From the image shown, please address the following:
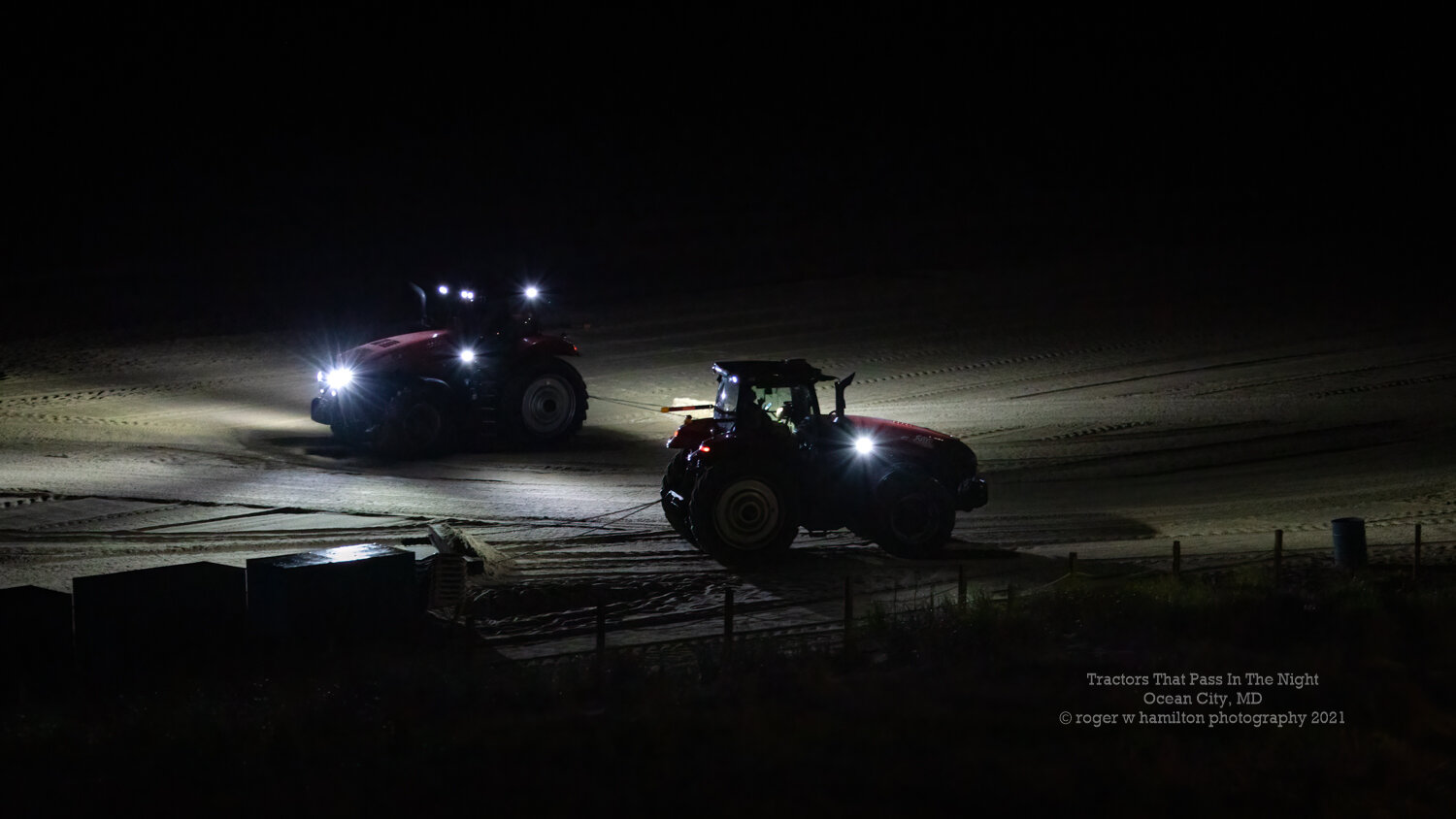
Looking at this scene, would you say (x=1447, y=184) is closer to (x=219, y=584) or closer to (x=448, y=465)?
(x=448, y=465)

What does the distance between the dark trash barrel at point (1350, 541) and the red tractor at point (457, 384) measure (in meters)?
10.0

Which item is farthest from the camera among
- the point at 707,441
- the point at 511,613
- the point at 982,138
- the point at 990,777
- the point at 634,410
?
the point at 982,138

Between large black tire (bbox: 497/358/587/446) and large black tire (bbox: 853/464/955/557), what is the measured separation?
293 inches

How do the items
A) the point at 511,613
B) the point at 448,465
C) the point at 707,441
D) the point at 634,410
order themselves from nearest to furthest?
the point at 511,613, the point at 707,441, the point at 448,465, the point at 634,410

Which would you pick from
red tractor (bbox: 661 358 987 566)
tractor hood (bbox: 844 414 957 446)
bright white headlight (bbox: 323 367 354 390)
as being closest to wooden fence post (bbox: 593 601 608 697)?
red tractor (bbox: 661 358 987 566)

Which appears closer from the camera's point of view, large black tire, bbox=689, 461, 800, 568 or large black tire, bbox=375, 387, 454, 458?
large black tire, bbox=689, 461, 800, 568

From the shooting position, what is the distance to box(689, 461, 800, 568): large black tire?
12.2 metres

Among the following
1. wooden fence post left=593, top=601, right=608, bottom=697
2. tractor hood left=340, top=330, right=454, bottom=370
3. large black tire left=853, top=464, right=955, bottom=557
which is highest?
tractor hood left=340, top=330, right=454, bottom=370

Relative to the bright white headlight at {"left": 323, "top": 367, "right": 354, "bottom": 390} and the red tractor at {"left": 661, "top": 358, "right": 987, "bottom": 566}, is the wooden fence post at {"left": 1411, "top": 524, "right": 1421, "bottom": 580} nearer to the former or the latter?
the red tractor at {"left": 661, "top": 358, "right": 987, "bottom": 566}

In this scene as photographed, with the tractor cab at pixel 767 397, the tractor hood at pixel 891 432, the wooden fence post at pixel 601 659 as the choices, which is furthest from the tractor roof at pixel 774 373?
the wooden fence post at pixel 601 659

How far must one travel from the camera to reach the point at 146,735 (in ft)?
25.5

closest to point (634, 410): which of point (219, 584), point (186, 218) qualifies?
point (219, 584)

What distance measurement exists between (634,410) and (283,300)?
13.7 metres

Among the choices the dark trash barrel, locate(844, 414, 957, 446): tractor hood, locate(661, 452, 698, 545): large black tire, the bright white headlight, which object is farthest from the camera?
the bright white headlight
